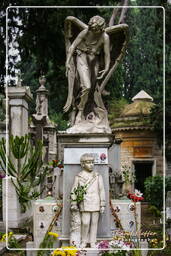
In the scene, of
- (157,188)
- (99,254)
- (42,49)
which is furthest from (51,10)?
(99,254)

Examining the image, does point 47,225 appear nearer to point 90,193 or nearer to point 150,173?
point 90,193

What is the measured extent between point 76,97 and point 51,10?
7072 millimetres

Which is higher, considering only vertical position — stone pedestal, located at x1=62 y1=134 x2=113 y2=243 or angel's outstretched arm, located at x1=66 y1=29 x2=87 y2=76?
angel's outstretched arm, located at x1=66 y1=29 x2=87 y2=76

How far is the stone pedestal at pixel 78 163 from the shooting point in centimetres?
741

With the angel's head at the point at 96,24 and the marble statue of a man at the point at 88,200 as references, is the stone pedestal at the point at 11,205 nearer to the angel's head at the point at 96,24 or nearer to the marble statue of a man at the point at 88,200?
the marble statue of a man at the point at 88,200

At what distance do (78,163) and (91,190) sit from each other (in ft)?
1.90

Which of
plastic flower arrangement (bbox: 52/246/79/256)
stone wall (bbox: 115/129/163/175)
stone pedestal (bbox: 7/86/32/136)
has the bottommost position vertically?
plastic flower arrangement (bbox: 52/246/79/256)

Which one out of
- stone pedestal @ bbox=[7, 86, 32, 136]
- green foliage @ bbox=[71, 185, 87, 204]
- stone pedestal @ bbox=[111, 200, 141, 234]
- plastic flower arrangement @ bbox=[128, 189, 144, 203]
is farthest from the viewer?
stone pedestal @ bbox=[7, 86, 32, 136]

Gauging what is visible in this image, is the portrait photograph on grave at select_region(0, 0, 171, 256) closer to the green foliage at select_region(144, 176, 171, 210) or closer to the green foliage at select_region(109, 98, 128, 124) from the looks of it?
the green foliage at select_region(144, 176, 171, 210)

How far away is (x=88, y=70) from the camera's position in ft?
25.6

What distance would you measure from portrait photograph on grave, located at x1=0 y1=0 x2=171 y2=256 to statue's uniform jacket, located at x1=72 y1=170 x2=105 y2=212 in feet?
0.05

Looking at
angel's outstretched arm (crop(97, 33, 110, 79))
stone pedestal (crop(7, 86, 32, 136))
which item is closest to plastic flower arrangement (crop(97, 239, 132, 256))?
angel's outstretched arm (crop(97, 33, 110, 79))

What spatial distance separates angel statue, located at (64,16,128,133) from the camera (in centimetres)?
768

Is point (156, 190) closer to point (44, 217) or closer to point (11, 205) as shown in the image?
point (11, 205)
